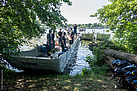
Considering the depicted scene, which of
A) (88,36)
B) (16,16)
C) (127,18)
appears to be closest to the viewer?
(16,16)

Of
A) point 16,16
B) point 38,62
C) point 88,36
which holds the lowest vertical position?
point 38,62

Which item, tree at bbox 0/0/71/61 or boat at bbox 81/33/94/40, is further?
boat at bbox 81/33/94/40

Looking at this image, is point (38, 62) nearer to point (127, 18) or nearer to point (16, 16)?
point (16, 16)

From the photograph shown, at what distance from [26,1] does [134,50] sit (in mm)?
8347

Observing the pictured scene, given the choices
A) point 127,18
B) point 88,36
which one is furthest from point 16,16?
point 88,36

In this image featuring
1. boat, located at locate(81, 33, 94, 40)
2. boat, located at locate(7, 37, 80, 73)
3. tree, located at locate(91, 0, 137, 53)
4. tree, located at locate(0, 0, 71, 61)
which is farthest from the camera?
boat, located at locate(81, 33, 94, 40)

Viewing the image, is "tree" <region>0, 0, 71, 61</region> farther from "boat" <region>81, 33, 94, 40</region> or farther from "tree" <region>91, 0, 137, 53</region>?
"boat" <region>81, 33, 94, 40</region>

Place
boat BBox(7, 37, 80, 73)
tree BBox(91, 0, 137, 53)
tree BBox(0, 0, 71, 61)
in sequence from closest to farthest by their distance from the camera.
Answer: tree BBox(0, 0, 71, 61)
boat BBox(7, 37, 80, 73)
tree BBox(91, 0, 137, 53)

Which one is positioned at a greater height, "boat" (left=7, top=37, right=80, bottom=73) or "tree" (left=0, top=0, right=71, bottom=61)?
"tree" (left=0, top=0, right=71, bottom=61)

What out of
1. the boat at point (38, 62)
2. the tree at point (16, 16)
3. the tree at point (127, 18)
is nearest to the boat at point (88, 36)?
the tree at point (127, 18)

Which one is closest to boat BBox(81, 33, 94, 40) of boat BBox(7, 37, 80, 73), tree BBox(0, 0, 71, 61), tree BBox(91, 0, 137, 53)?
tree BBox(91, 0, 137, 53)

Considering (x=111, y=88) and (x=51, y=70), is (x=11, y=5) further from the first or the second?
(x=111, y=88)

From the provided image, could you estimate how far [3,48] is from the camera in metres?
3.48

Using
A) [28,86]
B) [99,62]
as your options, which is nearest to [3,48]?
[28,86]
